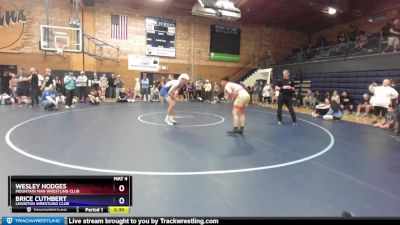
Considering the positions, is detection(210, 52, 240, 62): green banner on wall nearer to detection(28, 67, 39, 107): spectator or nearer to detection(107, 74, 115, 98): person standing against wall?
detection(107, 74, 115, 98): person standing against wall

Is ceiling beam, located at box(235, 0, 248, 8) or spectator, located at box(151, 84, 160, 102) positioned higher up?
ceiling beam, located at box(235, 0, 248, 8)

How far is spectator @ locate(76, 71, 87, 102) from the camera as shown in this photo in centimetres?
A: 1467

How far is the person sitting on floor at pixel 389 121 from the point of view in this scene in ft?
27.6

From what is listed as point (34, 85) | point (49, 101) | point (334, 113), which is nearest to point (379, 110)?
point (334, 113)

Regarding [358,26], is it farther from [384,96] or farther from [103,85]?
[103,85]

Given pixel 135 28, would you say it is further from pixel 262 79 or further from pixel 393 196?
pixel 393 196

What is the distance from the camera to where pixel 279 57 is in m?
24.7

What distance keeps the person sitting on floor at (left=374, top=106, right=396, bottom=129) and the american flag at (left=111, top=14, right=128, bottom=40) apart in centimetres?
1681

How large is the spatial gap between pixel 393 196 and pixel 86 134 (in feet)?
18.8

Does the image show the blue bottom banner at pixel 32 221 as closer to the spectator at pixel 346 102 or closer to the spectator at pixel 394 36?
the spectator at pixel 346 102

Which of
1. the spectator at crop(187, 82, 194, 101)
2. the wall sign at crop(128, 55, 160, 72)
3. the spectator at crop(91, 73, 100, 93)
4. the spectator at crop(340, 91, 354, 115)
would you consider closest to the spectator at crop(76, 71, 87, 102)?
the spectator at crop(91, 73, 100, 93)
